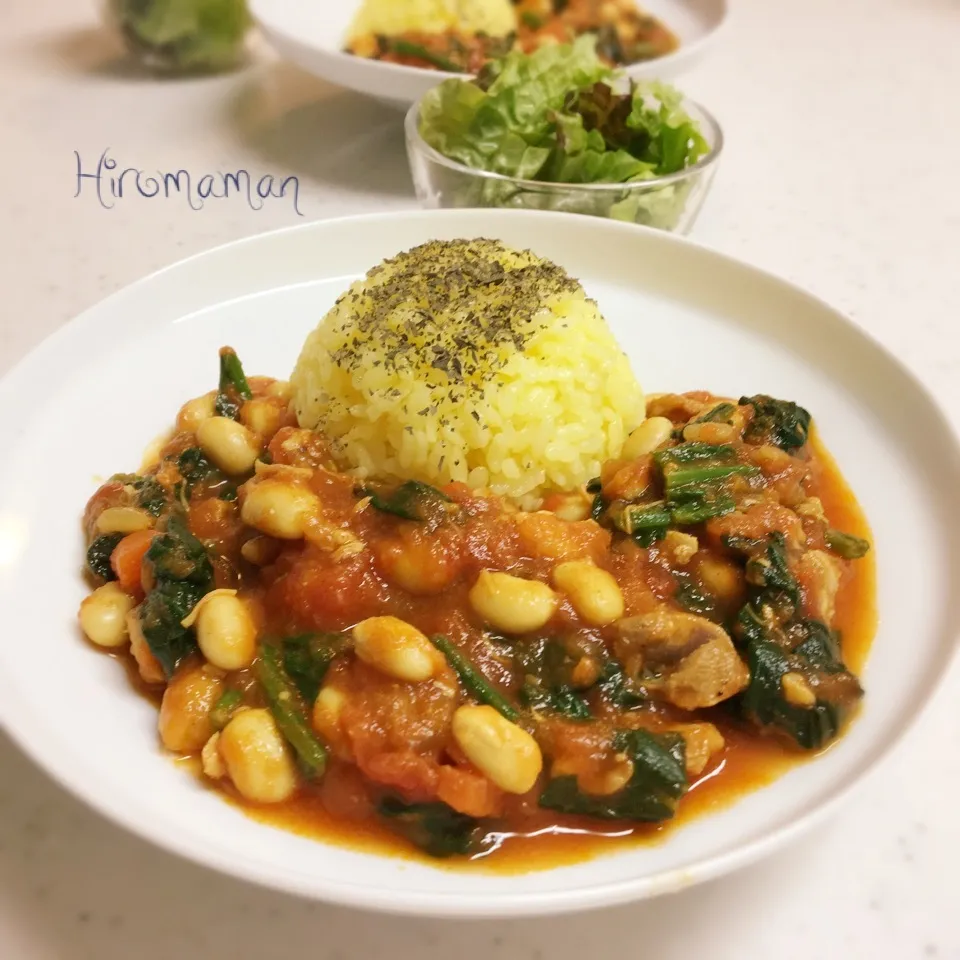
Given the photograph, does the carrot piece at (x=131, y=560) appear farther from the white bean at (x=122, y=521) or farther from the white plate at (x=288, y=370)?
the white plate at (x=288, y=370)

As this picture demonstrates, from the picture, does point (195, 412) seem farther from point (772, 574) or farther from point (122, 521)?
point (772, 574)

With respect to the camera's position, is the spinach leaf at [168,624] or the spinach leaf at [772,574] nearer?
the spinach leaf at [168,624]

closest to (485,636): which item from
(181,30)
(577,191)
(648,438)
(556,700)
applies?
(556,700)

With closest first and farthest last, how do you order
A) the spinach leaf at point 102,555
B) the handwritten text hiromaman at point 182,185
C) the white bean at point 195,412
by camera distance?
the spinach leaf at point 102,555 < the white bean at point 195,412 < the handwritten text hiromaman at point 182,185

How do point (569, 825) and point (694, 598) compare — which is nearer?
point (569, 825)

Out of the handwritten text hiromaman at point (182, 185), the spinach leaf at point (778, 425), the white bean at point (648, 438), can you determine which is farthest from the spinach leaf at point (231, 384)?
the handwritten text hiromaman at point (182, 185)

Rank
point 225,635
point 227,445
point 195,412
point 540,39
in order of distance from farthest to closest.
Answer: point 540,39
point 195,412
point 227,445
point 225,635

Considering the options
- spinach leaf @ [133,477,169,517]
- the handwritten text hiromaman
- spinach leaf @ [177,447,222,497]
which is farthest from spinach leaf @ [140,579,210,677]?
the handwritten text hiromaman
